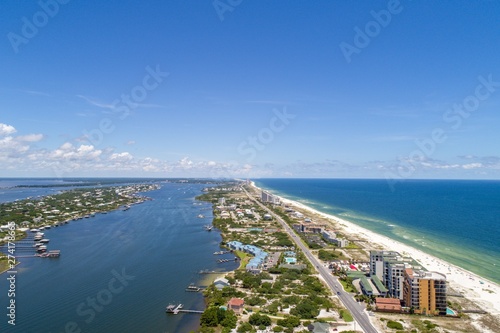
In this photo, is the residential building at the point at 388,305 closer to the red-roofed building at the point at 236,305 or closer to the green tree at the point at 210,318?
the red-roofed building at the point at 236,305

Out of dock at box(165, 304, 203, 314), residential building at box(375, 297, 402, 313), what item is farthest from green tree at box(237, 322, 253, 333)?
residential building at box(375, 297, 402, 313)

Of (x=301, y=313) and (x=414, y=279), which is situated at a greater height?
(x=414, y=279)

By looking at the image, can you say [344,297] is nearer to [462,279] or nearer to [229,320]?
[229,320]

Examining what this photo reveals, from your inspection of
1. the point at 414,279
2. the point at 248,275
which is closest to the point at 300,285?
the point at 248,275

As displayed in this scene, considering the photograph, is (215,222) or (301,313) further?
(215,222)

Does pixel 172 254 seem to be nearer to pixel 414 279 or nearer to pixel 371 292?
pixel 371 292

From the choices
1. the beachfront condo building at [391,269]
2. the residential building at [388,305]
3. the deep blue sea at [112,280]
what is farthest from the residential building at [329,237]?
the residential building at [388,305]

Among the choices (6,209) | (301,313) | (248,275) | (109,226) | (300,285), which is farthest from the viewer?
(6,209)
